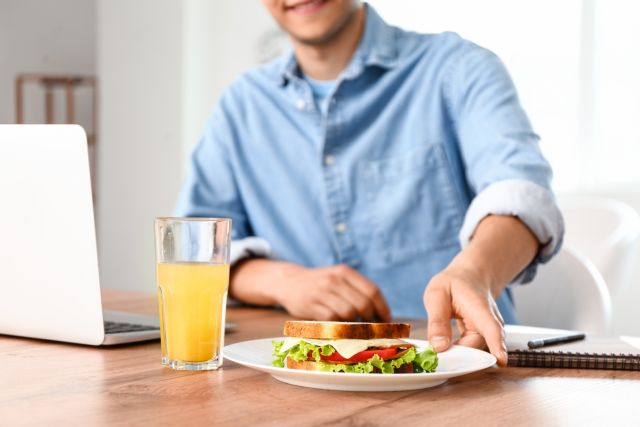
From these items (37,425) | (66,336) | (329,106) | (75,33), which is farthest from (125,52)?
(37,425)

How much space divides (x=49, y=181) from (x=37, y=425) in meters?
0.36

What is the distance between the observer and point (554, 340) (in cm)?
105

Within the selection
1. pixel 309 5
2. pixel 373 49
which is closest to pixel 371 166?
pixel 373 49

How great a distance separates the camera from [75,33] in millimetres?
6152

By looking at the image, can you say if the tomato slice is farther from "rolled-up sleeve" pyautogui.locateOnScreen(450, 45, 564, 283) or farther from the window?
the window

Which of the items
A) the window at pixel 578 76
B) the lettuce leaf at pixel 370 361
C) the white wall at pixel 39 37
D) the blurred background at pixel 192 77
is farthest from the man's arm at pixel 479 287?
the white wall at pixel 39 37

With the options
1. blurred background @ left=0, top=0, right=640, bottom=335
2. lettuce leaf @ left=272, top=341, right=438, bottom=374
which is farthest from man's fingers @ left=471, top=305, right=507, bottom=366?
Answer: blurred background @ left=0, top=0, right=640, bottom=335

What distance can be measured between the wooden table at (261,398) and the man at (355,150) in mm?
652

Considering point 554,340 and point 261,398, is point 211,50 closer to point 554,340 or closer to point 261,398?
point 554,340

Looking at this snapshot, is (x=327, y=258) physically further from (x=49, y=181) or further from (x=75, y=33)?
(x=75, y=33)

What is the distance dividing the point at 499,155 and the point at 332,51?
49 centimetres

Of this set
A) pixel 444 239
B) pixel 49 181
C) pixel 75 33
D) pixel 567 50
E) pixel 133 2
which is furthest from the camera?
pixel 75 33

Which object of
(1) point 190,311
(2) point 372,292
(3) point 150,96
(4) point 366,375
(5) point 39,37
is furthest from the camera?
(5) point 39,37

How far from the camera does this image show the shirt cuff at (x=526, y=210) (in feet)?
4.36
